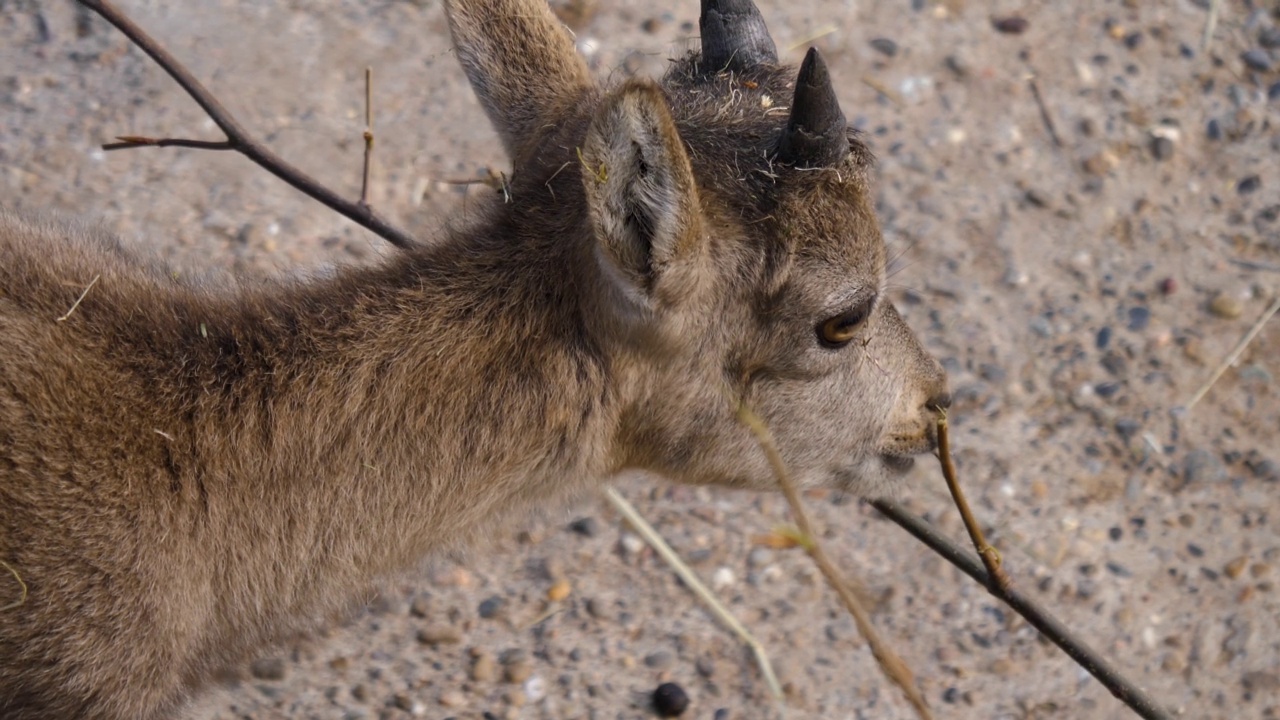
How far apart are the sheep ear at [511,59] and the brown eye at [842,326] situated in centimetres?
111

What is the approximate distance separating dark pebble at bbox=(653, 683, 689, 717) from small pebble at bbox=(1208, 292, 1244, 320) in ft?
10.7

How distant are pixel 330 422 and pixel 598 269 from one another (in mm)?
855

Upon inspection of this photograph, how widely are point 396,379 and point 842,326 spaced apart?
4.28 feet

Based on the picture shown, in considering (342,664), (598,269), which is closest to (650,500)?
(342,664)

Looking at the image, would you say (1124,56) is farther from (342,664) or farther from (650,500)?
(342,664)

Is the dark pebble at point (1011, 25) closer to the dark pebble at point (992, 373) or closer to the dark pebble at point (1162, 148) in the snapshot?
the dark pebble at point (1162, 148)

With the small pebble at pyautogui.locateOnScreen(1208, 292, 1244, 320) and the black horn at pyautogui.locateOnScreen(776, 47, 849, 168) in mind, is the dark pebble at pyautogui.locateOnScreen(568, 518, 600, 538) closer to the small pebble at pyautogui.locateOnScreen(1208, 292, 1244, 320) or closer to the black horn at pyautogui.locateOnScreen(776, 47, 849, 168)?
the black horn at pyautogui.locateOnScreen(776, 47, 849, 168)

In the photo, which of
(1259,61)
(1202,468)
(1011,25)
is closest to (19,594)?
(1202,468)

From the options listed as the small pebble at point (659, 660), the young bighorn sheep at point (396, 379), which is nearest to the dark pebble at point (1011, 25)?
the young bighorn sheep at point (396, 379)

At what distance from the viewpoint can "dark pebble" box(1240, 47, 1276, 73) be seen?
7.09 meters

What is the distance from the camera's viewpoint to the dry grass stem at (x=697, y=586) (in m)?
4.84

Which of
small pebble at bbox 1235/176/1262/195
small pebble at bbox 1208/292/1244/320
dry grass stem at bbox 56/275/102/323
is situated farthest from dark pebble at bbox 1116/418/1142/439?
dry grass stem at bbox 56/275/102/323

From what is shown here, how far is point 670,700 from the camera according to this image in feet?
15.5

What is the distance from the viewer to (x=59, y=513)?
3322mm
